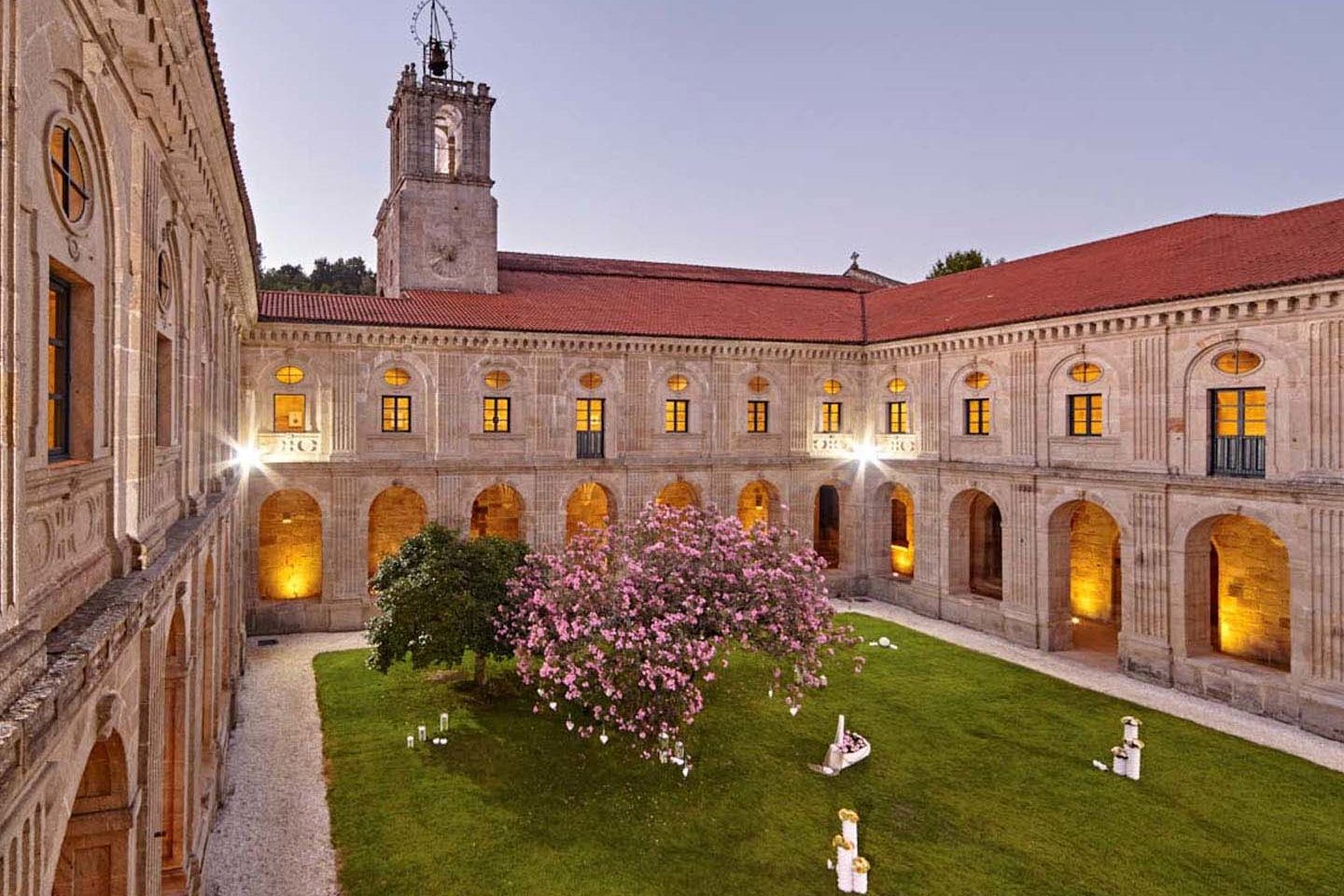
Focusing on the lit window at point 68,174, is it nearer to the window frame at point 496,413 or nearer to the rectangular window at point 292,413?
the rectangular window at point 292,413

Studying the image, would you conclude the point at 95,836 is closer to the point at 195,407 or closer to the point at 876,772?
the point at 195,407

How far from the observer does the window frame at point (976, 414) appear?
97.0 feet

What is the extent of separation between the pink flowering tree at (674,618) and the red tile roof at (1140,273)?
596 inches

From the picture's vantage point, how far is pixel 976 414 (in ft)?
98.7

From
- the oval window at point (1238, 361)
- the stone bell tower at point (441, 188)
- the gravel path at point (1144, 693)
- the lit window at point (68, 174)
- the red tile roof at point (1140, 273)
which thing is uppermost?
the stone bell tower at point (441, 188)

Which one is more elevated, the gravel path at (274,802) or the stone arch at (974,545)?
the stone arch at (974,545)

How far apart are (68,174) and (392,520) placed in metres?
28.1

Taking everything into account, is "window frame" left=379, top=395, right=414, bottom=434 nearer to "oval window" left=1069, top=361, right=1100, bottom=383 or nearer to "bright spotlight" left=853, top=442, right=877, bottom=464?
"bright spotlight" left=853, top=442, right=877, bottom=464

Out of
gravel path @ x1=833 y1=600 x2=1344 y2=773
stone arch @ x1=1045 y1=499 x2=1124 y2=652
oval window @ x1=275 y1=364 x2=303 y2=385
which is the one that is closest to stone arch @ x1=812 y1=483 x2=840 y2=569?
gravel path @ x1=833 y1=600 x2=1344 y2=773

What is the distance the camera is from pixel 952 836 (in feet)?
47.7

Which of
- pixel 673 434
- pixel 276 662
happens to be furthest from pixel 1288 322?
pixel 276 662

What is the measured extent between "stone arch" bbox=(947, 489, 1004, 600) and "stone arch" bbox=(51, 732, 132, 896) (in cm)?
2789

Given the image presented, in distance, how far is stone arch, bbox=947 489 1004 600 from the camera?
31.2m

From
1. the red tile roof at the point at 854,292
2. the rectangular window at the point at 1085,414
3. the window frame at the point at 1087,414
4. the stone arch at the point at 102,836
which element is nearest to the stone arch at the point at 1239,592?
the window frame at the point at 1087,414
